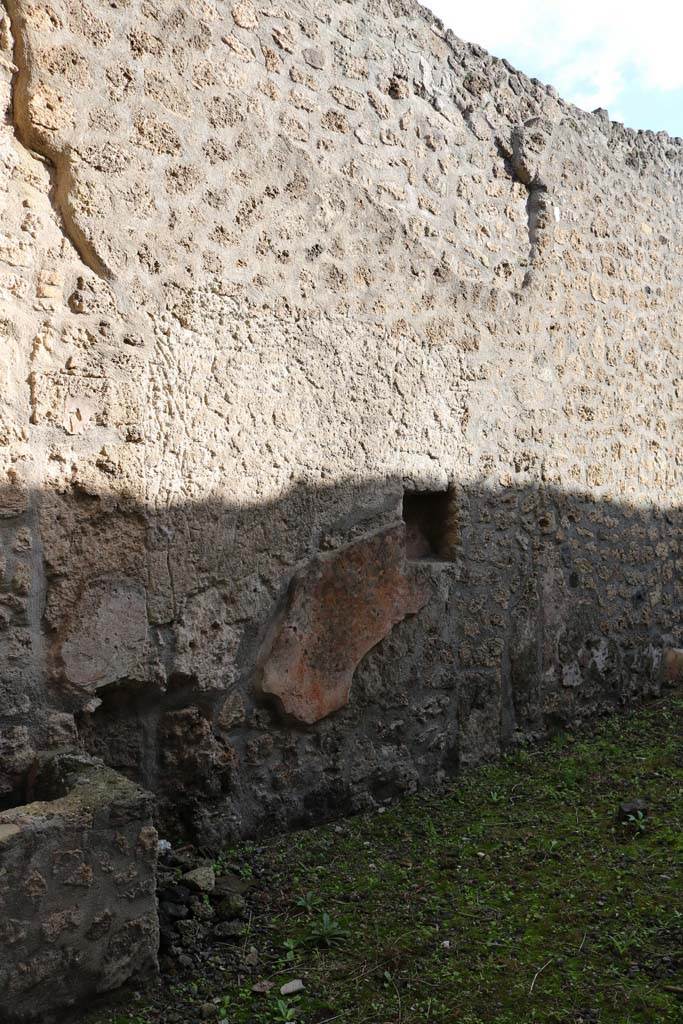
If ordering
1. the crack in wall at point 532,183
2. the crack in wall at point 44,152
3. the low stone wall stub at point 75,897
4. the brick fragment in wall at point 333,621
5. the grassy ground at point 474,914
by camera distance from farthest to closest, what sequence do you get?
the crack in wall at point 532,183 → the brick fragment in wall at point 333,621 → the crack in wall at point 44,152 → the grassy ground at point 474,914 → the low stone wall stub at point 75,897

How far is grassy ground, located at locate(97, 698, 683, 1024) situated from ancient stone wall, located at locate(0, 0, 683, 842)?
246 mm

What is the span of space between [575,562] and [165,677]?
7.39 feet

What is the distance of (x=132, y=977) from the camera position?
208 centimetres

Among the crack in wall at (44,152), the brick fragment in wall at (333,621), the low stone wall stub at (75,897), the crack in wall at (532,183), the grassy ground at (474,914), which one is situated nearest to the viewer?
the low stone wall stub at (75,897)

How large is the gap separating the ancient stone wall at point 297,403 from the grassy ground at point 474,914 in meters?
0.25

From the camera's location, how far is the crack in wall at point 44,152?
7.92ft

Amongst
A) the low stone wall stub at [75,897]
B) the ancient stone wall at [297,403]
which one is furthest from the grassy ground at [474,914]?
the ancient stone wall at [297,403]

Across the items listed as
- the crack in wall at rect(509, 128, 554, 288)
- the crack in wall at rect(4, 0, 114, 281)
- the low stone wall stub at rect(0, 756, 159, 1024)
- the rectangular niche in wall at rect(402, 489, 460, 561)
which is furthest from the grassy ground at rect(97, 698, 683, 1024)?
the crack in wall at rect(509, 128, 554, 288)

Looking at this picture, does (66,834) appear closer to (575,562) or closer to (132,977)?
(132,977)

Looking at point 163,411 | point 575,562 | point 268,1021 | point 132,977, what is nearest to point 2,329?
point 163,411

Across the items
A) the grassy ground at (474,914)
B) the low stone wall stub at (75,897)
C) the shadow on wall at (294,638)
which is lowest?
the grassy ground at (474,914)

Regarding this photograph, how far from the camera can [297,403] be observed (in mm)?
3045

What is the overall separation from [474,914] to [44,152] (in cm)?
234

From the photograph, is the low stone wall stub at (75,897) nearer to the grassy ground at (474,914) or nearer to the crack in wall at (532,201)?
the grassy ground at (474,914)
